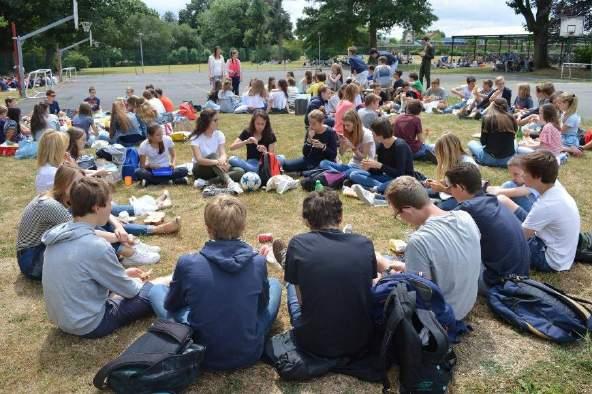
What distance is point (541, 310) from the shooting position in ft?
13.9

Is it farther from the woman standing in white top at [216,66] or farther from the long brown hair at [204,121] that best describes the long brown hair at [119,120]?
the woman standing in white top at [216,66]

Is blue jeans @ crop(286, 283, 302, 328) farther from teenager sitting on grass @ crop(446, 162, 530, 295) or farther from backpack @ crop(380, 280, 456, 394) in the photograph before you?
teenager sitting on grass @ crop(446, 162, 530, 295)

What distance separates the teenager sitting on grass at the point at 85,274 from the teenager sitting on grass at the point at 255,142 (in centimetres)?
454

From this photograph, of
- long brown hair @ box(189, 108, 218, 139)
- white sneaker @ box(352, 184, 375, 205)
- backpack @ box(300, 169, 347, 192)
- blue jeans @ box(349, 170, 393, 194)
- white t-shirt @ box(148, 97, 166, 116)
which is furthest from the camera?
white t-shirt @ box(148, 97, 166, 116)

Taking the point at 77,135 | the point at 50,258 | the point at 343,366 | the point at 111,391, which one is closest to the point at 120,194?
the point at 77,135

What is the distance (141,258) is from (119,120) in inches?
238

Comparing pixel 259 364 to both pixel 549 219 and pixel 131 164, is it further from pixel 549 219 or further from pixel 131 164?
pixel 131 164

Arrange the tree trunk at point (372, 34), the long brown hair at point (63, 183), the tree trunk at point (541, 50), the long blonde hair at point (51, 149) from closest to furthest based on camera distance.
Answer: the long brown hair at point (63, 183)
the long blonde hair at point (51, 149)
the tree trunk at point (541, 50)
the tree trunk at point (372, 34)

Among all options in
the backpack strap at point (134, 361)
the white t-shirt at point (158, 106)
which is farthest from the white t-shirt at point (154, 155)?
the backpack strap at point (134, 361)

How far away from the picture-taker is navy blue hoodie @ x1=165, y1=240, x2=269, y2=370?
3615mm

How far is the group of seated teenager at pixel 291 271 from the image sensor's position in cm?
362

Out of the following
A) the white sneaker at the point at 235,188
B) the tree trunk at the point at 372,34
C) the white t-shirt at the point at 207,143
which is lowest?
the white sneaker at the point at 235,188

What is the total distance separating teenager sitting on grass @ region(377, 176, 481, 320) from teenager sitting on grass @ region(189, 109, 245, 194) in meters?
4.76

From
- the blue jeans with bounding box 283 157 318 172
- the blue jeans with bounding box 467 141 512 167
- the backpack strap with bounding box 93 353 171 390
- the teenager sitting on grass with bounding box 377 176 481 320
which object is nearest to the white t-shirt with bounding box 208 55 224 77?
the blue jeans with bounding box 283 157 318 172
